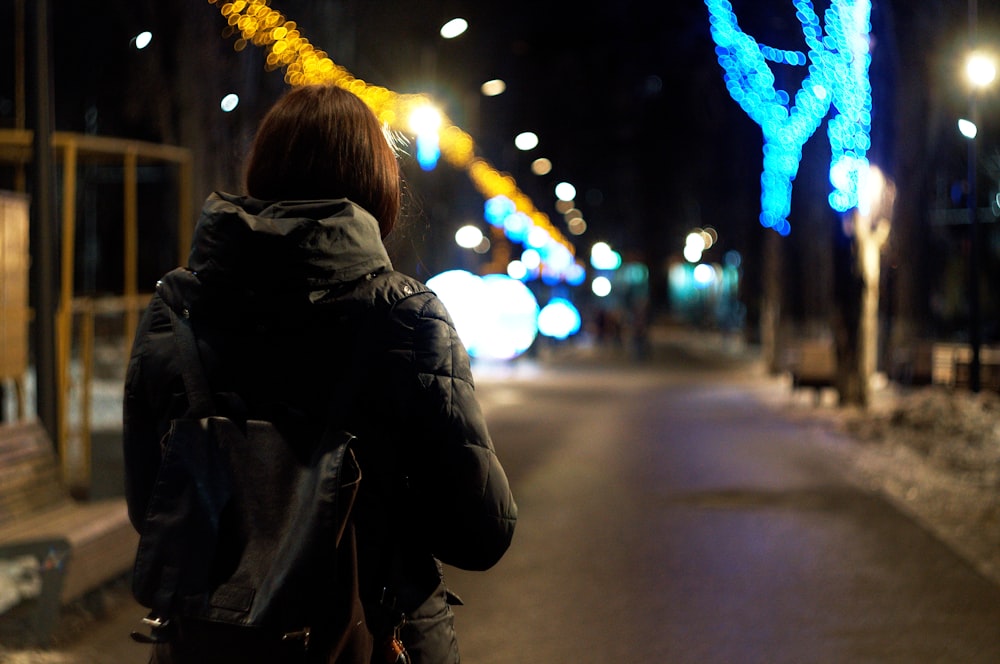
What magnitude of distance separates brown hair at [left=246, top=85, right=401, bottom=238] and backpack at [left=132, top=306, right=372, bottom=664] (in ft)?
1.36

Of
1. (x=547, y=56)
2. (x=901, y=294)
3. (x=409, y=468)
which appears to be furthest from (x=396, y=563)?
(x=547, y=56)

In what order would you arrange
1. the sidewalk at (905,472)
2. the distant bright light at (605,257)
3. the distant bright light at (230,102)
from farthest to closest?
the distant bright light at (605,257) → the distant bright light at (230,102) → the sidewalk at (905,472)

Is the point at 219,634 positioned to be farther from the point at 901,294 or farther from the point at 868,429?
the point at 901,294

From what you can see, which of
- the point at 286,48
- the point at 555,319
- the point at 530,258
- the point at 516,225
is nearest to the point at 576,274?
the point at 530,258

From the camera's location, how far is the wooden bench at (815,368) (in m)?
20.3

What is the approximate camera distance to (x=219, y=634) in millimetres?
1935

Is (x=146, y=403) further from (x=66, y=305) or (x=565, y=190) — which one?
(x=565, y=190)

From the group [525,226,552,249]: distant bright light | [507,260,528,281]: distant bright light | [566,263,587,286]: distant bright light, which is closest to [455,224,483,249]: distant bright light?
[507,260,528,281]: distant bright light

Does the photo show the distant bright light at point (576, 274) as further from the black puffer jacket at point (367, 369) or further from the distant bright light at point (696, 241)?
the black puffer jacket at point (367, 369)

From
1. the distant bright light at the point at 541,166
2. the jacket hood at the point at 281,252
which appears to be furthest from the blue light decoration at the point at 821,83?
the distant bright light at the point at 541,166

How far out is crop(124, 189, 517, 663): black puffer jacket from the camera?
6.74ft

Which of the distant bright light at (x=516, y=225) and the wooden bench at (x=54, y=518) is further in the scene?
the distant bright light at (x=516, y=225)

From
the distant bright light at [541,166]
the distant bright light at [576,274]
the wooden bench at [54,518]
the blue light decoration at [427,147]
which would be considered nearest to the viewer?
the wooden bench at [54,518]

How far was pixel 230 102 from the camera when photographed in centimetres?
1273
